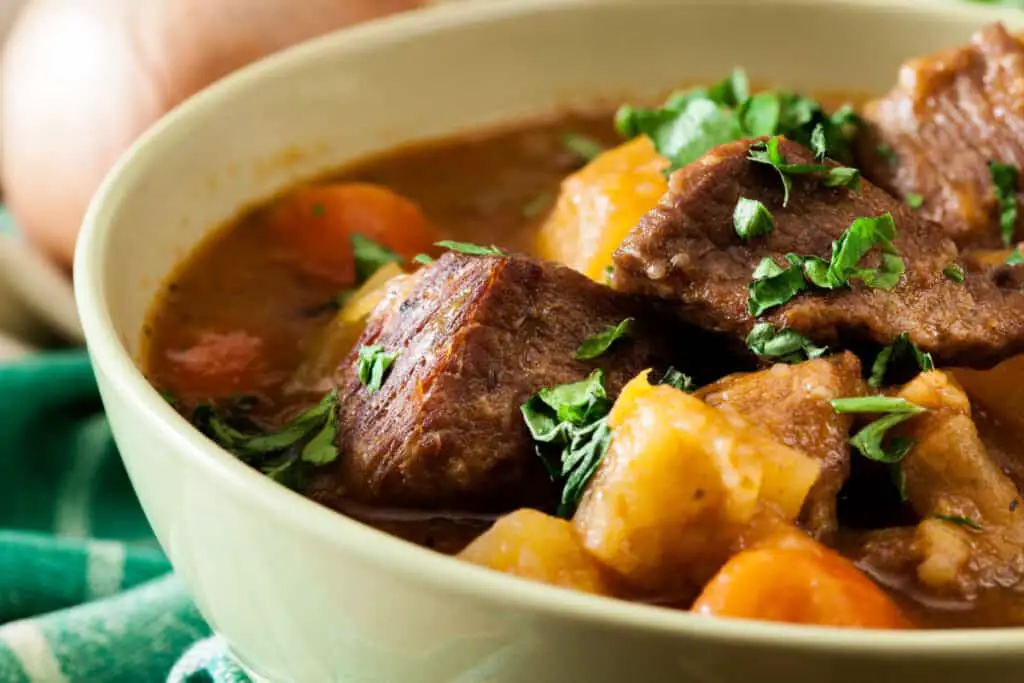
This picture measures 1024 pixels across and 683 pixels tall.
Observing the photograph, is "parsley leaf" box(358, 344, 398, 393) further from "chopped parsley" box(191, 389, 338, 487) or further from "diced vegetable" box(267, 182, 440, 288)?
"diced vegetable" box(267, 182, 440, 288)

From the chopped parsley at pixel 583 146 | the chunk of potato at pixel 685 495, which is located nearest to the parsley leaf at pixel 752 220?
the chunk of potato at pixel 685 495

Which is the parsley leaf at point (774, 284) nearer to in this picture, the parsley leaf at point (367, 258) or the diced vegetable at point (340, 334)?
the diced vegetable at point (340, 334)

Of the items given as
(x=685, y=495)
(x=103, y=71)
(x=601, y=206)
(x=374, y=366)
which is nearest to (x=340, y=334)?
(x=374, y=366)

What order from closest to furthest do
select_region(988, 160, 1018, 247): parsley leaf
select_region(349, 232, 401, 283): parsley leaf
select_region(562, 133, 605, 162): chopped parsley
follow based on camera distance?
select_region(988, 160, 1018, 247): parsley leaf → select_region(349, 232, 401, 283): parsley leaf → select_region(562, 133, 605, 162): chopped parsley

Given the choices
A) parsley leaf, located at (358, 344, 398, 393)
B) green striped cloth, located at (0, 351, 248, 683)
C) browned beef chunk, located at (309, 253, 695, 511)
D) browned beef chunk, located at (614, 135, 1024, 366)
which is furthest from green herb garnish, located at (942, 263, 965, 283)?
green striped cloth, located at (0, 351, 248, 683)

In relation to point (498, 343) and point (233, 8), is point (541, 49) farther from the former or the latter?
point (498, 343)

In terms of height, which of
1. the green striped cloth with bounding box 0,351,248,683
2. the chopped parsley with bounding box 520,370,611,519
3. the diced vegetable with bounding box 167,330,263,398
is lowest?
the green striped cloth with bounding box 0,351,248,683
